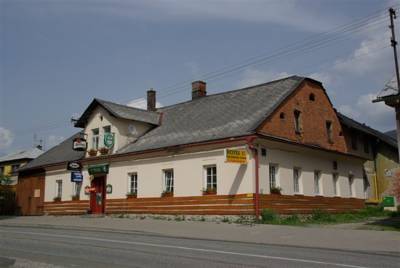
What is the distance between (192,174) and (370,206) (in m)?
14.5

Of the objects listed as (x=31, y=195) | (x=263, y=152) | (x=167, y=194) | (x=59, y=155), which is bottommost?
(x=167, y=194)

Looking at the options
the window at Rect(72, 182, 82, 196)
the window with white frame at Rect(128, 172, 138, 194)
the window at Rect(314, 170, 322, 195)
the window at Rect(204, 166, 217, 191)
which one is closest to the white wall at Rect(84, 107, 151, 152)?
the window with white frame at Rect(128, 172, 138, 194)

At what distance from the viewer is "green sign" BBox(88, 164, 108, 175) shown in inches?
1045

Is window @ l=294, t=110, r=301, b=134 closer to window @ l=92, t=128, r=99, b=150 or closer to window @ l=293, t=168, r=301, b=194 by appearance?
window @ l=293, t=168, r=301, b=194

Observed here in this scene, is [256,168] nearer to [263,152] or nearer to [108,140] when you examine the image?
[263,152]

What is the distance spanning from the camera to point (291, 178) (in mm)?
22562

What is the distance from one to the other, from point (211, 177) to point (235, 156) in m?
2.50

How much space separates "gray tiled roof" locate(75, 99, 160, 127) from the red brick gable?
9.11m

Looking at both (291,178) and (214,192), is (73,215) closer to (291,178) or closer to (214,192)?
(214,192)

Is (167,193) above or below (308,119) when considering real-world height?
below

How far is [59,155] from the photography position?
1276 inches

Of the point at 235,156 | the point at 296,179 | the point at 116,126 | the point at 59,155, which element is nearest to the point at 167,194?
the point at 235,156

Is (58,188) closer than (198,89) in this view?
Yes

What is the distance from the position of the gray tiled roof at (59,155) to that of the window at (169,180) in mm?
7986
